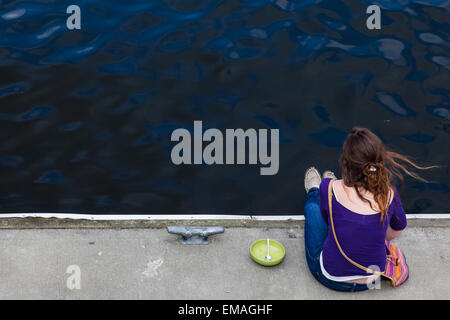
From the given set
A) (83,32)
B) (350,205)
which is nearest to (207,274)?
(350,205)

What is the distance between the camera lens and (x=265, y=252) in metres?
3.74

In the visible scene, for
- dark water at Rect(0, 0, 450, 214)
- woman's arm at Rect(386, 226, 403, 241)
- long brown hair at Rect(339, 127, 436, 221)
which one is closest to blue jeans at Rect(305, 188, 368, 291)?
woman's arm at Rect(386, 226, 403, 241)

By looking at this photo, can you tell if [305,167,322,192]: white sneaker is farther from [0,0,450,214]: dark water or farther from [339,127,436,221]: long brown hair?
[339,127,436,221]: long brown hair

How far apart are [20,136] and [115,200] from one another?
1235 millimetres

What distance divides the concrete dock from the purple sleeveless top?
21cm

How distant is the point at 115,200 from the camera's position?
5051 millimetres

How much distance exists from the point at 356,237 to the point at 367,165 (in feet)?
1.50

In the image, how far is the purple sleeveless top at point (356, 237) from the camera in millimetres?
3270

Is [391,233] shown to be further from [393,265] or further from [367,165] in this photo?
[367,165]

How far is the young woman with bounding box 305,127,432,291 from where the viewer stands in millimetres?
3123

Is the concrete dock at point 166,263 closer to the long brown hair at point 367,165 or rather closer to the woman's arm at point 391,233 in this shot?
the woman's arm at point 391,233

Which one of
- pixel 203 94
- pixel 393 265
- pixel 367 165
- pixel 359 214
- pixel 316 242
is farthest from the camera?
pixel 203 94

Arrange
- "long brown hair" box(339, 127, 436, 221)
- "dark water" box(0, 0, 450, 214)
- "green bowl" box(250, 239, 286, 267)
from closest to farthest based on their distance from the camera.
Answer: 1. "long brown hair" box(339, 127, 436, 221)
2. "green bowl" box(250, 239, 286, 267)
3. "dark water" box(0, 0, 450, 214)

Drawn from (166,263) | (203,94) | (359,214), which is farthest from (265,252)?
(203,94)
